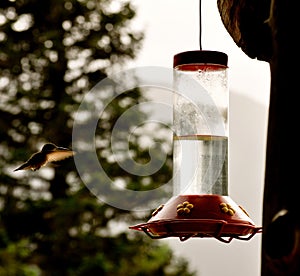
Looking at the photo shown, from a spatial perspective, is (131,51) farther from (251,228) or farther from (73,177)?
(251,228)

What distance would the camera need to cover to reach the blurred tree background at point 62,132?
36.4ft

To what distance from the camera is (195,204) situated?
293 centimetres

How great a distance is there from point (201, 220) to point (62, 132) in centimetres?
860

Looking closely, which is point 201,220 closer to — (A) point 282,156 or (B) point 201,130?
(B) point 201,130

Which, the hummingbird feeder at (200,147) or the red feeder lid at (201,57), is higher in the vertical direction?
the red feeder lid at (201,57)

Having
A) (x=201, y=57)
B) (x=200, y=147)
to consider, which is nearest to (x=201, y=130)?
(x=200, y=147)

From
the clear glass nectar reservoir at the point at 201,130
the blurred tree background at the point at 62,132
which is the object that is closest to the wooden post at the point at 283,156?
the clear glass nectar reservoir at the point at 201,130

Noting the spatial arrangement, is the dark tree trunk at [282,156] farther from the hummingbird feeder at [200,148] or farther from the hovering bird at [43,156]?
the hovering bird at [43,156]

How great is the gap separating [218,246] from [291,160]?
8.72 meters

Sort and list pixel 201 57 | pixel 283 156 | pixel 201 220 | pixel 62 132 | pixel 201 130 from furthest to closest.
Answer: pixel 62 132 < pixel 201 130 < pixel 201 57 < pixel 201 220 < pixel 283 156

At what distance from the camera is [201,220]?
280 cm

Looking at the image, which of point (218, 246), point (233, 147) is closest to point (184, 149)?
point (233, 147)

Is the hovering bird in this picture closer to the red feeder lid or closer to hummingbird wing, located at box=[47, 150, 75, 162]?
hummingbird wing, located at box=[47, 150, 75, 162]

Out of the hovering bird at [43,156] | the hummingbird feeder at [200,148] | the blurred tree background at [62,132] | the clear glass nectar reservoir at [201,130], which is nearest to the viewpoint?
the hummingbird feeder at [200,148]
